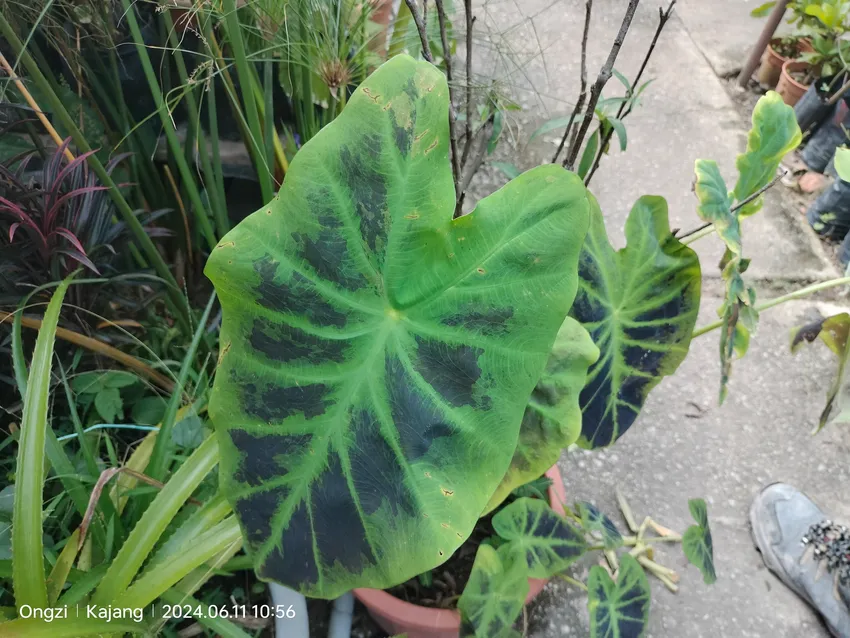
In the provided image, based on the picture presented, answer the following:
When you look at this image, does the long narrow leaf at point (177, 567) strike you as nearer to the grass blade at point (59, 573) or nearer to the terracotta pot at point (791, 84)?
the grass blade at point (59, 573)

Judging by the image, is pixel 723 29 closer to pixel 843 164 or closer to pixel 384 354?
pixel 843 164

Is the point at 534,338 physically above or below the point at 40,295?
above

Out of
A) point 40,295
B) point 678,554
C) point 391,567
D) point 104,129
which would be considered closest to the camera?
point 391,567

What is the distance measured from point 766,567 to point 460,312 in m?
1.18

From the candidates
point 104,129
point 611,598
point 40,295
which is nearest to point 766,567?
point 611,598

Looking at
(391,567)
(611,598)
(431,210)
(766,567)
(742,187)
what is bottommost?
(766,567)

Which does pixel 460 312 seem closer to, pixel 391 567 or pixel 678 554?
pixel 391 567

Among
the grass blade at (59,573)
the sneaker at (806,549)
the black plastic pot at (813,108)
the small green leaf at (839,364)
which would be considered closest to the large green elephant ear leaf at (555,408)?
the small green leaf at (839,364)

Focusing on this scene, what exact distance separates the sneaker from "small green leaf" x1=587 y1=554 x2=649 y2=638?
23.5 inches

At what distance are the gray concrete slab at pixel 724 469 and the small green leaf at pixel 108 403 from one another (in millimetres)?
864

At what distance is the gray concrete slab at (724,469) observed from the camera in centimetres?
117

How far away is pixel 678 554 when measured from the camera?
48.5 inches

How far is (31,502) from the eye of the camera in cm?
62

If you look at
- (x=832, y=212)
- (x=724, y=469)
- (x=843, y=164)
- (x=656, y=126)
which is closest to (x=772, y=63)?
(x=656, y=126)
